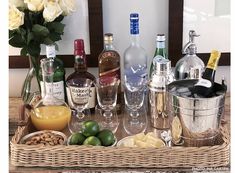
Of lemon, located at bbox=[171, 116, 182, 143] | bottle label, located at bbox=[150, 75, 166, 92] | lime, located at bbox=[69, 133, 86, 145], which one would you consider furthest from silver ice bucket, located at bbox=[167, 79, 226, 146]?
lime, located at bbox=[69, 133, 86, 145]

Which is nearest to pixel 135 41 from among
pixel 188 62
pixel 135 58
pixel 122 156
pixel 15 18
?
pixel 135 58

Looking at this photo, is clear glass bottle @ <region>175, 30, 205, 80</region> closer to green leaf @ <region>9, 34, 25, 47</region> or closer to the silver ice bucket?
the silver ice bucket

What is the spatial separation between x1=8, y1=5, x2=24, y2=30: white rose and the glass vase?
0.15 meters

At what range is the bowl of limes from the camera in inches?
42.6

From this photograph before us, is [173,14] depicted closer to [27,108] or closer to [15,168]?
[27,108]

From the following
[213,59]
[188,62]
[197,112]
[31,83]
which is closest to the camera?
[197,112]

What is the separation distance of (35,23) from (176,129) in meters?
0.59

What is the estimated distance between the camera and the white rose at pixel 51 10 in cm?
130

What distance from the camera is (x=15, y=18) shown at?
1.27 m

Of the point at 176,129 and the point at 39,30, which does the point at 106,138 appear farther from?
the point at 39,30

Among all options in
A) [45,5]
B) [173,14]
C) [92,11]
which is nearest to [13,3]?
[45,5]

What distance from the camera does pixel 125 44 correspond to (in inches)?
59.2

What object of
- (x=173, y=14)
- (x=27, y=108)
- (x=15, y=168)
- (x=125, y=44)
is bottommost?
(x=15, y=168)

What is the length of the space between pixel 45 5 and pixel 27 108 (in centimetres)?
33
